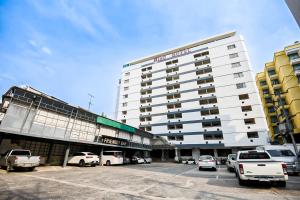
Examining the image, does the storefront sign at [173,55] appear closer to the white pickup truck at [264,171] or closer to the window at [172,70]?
the window at [172,70]

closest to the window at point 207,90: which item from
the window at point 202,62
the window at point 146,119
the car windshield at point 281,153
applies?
the window at point 202,62

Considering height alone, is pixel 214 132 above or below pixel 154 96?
below

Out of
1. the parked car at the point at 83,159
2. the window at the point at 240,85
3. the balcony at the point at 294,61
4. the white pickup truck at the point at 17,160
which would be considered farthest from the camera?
the window at the point at 240,85

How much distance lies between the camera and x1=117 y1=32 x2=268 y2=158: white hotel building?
114ft

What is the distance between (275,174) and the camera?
23.9 feet

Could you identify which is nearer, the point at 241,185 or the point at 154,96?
the point at 241,185

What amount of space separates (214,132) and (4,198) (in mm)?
36677

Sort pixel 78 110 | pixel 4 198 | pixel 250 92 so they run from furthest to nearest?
pixel 250 92 < pixel 78 110 < pixel 4 198

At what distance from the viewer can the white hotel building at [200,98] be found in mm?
34625

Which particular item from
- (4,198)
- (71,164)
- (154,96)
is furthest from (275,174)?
(154,96)

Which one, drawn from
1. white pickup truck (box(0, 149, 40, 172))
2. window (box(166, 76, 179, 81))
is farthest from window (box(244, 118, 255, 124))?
white pickup truck (box(0, 149, 40, 172))

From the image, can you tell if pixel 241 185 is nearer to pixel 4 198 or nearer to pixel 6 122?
pixel 4 198

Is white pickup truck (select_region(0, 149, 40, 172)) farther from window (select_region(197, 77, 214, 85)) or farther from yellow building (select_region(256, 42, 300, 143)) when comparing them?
window (select_region(197, 77, 214, 85))

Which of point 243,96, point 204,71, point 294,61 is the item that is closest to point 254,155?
point 243,96
